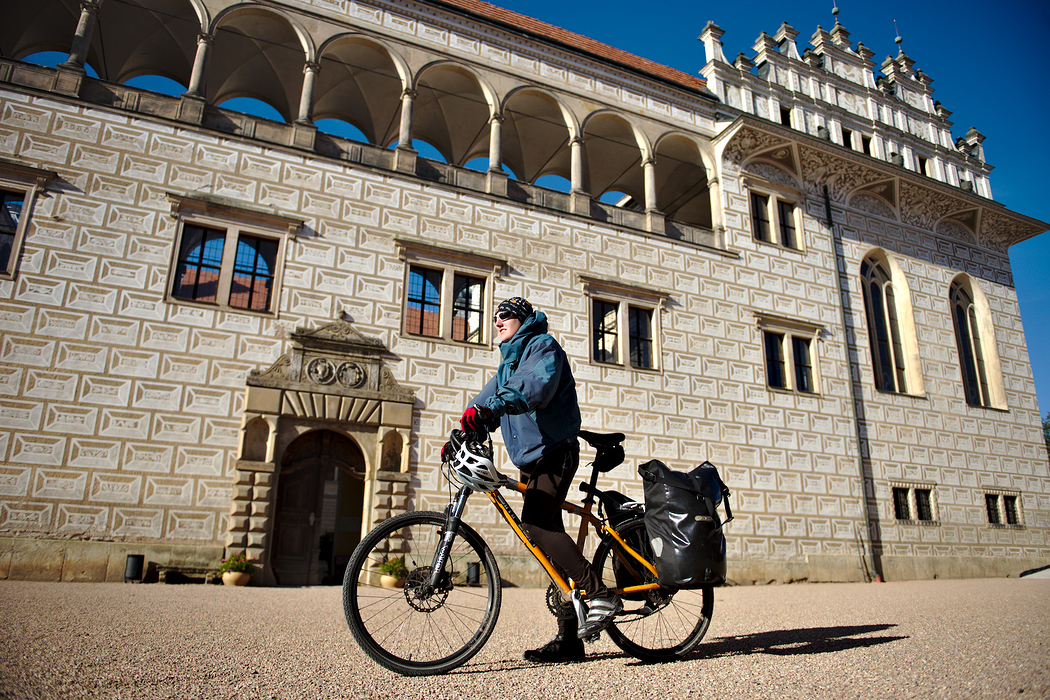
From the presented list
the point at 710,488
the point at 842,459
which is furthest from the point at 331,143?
the point at 842,459

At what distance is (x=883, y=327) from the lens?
17.0 meters

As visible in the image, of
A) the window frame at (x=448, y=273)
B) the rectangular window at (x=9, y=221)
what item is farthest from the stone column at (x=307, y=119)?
the rectangular window at (x=9, y=221)

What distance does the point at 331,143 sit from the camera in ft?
39.0

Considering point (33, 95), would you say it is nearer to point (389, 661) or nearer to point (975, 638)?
point (389, 661)

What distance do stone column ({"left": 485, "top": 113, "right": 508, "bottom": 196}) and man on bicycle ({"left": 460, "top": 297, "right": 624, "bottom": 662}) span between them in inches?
393

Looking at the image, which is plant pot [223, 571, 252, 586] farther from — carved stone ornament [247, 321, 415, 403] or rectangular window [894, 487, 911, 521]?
rectangular window [894, 487, 911, 521]

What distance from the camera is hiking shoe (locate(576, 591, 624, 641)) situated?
3.07 metres

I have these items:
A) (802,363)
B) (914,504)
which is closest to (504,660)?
(802,363)

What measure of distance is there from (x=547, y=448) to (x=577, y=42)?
1516 cm

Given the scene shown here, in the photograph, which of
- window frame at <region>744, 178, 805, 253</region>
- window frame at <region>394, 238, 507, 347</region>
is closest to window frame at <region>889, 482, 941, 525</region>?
window frame at <region>744, 178, 805, 253</region>

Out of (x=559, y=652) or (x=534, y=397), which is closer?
→ (x=534, y=397)

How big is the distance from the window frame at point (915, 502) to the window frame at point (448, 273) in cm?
1059

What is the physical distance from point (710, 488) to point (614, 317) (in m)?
10.1

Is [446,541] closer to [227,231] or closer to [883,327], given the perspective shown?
[227,231]
